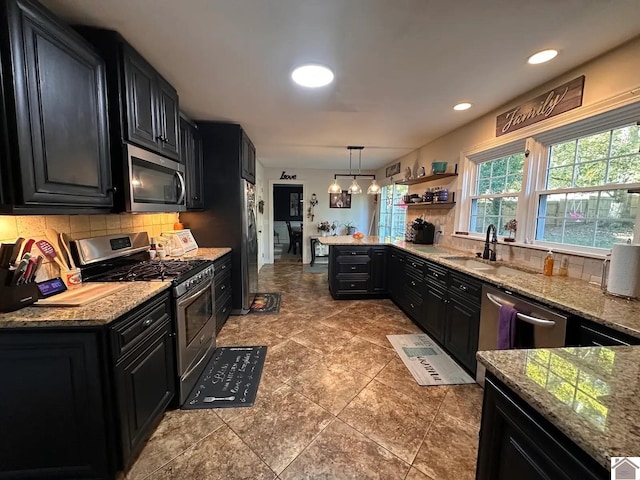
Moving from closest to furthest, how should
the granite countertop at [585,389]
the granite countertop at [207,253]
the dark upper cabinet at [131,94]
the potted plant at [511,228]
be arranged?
the granite countertop at [585,389]
the dark upper cabinet at [131,94]
the potted plant at [511,228]
the granite countertop at [207,253]

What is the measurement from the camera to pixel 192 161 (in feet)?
10.0

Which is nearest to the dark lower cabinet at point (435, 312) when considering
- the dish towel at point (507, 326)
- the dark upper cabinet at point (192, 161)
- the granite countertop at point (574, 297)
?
the granite countertop at point (574, 297)

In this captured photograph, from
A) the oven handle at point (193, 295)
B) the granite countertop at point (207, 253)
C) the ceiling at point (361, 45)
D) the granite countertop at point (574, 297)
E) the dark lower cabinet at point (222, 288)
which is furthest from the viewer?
the dark lower cabinet at point (222, 288)

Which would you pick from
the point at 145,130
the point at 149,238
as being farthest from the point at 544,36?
the point at 149,238

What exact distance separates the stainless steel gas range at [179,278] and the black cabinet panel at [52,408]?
1.93 feet

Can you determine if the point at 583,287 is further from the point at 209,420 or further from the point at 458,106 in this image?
the point at 209,420

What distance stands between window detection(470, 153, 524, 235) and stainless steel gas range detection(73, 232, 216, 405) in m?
2.97

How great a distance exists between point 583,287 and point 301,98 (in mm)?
2588

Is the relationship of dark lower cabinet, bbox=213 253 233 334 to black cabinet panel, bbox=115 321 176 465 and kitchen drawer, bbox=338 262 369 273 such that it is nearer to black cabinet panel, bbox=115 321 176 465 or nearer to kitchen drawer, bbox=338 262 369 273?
black cabinet panel, bbox=115 321 176 465

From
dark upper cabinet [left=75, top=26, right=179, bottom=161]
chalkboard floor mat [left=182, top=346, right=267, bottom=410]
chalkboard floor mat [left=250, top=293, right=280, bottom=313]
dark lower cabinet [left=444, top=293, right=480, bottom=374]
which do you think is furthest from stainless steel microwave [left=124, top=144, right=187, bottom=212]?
dark lower cabinet [left=444, top=293, right=480, bottom=374]

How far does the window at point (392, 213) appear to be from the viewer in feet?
18.1

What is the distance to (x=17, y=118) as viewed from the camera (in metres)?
1.14

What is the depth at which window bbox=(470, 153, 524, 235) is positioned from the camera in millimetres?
2742

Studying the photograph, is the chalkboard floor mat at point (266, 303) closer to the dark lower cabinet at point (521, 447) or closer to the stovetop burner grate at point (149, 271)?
the stovetop burner grate at point (149, 271)
